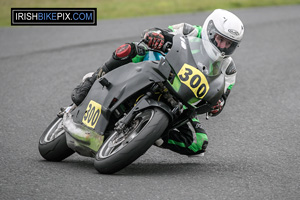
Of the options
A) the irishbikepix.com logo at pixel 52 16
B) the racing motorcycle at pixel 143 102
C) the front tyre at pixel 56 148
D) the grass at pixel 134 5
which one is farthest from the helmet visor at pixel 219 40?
the grass at pixel 134 5

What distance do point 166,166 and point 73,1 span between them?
12.7 m

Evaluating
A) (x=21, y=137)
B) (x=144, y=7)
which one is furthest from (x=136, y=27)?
(x=21, y=137)

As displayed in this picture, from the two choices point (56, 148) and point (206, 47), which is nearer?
point (206, 47)

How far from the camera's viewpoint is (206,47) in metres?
5.05

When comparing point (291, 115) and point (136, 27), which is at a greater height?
point (291, 115)

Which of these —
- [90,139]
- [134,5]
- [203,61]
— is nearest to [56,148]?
[90,139]

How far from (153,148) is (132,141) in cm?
144

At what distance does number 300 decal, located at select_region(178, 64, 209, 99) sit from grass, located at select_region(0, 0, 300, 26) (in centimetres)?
1038

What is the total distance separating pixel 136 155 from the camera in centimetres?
462

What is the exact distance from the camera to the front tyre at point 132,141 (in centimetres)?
460

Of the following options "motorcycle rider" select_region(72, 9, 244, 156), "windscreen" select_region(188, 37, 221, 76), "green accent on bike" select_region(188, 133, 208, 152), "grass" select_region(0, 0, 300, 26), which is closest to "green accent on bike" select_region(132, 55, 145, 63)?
"motorcycle rider" select_region(72, 9, 244, 156)

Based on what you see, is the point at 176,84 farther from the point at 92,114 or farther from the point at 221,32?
the point at 92,114

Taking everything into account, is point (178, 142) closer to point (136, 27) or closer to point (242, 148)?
Answer: point (242, 148)

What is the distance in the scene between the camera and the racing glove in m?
5.23
